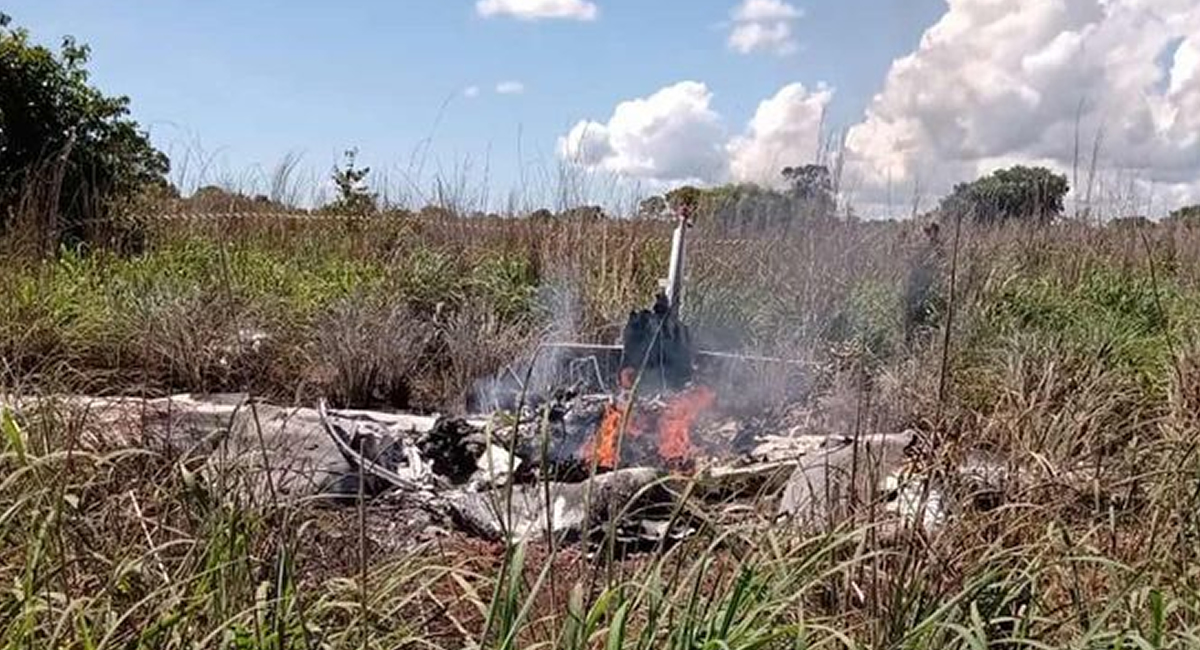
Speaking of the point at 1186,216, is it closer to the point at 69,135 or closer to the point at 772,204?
A: the point at 772,204

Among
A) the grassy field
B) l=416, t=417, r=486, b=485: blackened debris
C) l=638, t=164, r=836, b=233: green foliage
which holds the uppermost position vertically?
l=638, t=164, r=836, b=233: green foliage

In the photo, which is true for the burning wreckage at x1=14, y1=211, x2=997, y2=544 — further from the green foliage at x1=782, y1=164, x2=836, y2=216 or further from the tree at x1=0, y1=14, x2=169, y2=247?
the tree at x1=0, y1=14, x2=169, y2=247

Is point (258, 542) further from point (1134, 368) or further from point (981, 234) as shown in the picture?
point (981, 234)

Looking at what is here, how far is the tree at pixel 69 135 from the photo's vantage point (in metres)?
8.49

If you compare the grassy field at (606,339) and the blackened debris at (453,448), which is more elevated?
the grassy field at (606,339)

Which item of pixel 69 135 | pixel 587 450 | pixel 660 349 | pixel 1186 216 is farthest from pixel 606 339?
pixel 1186 216

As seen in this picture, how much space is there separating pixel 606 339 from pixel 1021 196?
206 inches

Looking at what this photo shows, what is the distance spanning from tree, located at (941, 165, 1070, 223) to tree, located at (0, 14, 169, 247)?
20.0ft

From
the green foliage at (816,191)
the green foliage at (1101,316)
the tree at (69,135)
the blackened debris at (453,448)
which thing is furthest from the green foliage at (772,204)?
the tree at (69,135)

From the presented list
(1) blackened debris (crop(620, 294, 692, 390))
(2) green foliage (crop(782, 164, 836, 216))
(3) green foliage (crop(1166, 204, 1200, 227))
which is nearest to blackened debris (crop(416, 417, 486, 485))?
(1) blackened debris (crop(620, 294, 692, 390))

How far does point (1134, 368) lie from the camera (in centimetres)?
516

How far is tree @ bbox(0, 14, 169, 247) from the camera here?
8.49m

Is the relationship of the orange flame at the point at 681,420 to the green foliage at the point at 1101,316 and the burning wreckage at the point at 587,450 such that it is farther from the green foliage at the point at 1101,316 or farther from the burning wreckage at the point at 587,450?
the green foliage at the point at 1101,316

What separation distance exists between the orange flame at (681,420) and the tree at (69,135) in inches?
190
